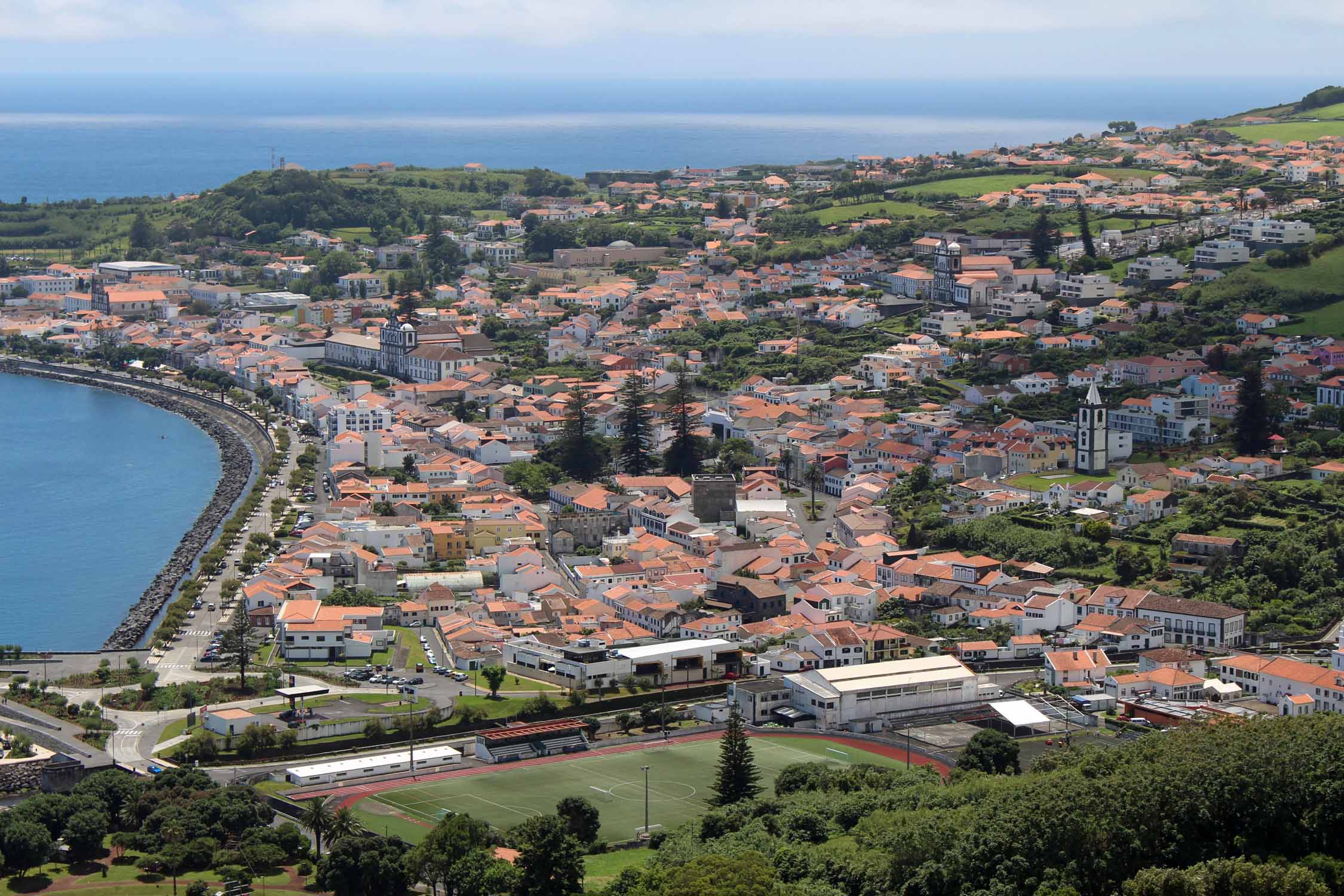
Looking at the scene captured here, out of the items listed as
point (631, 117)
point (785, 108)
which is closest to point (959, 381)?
point (631, 117)

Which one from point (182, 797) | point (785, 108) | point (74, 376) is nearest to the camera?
point (182, 797)

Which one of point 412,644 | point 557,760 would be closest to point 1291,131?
point 412,644

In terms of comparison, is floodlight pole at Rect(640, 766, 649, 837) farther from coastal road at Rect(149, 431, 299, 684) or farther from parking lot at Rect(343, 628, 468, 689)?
coastal road at Rect(149, 431, 299, 684)

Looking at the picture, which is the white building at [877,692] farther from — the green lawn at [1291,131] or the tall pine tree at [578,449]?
the green lawn at [1291,131]

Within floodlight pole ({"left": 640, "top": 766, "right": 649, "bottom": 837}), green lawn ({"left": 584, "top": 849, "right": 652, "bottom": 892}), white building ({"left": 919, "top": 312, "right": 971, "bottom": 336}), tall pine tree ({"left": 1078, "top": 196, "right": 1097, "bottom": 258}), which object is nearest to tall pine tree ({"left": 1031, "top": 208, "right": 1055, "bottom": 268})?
tall pine tree ({"left": 1078, "top": 196, "right": 1097, "bottom": 258})

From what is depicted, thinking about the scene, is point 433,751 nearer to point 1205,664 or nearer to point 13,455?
point 1205,664
